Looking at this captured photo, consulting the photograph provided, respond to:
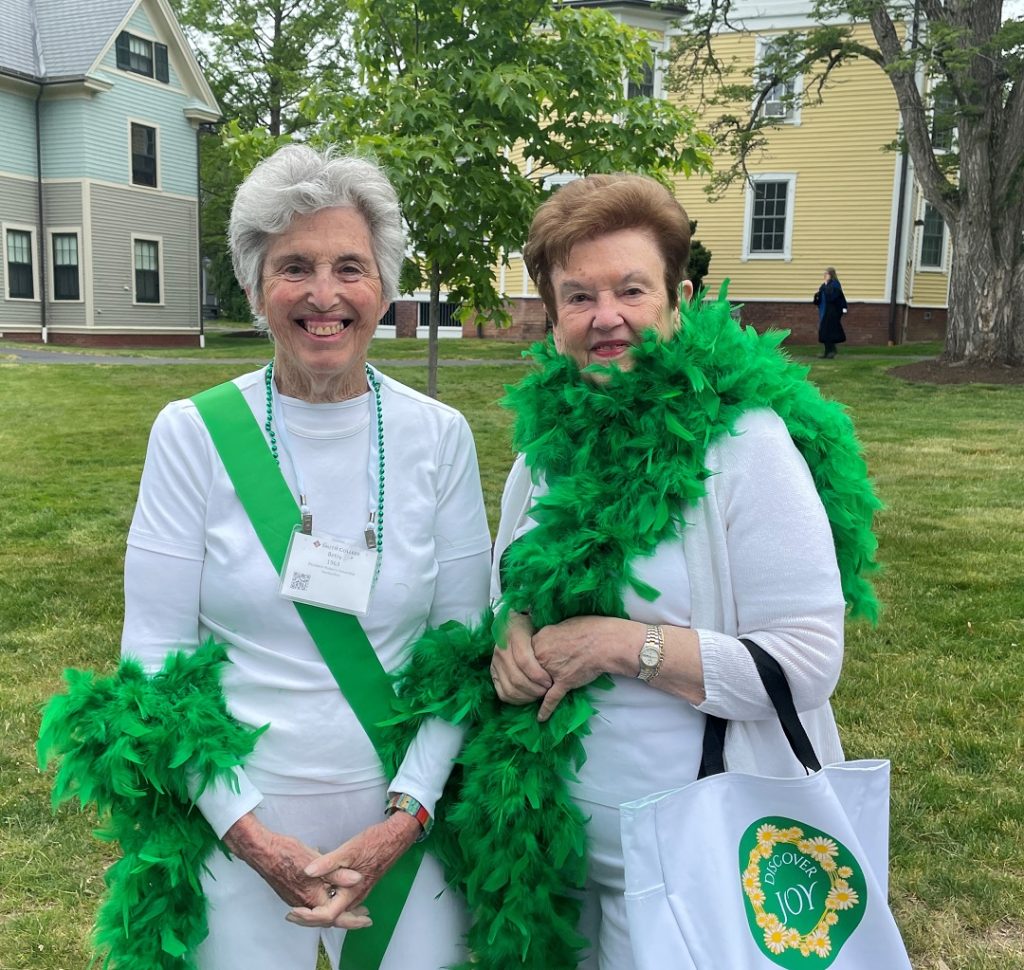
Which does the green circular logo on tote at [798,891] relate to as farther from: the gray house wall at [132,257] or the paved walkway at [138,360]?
the gray house wall at [132,257]

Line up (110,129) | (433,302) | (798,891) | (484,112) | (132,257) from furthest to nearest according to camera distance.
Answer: (132,257) < (110,129) < (433,302) < (484,112) < (798,891)

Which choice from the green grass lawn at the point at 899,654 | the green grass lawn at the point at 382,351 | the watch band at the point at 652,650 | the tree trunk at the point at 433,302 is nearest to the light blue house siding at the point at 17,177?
the green grass lawn at the point at 382,351

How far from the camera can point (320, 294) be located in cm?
193

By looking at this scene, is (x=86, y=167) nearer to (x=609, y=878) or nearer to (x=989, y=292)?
(x=989, y=292)

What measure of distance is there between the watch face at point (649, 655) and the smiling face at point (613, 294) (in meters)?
0.58

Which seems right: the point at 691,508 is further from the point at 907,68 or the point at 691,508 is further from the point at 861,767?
the point at 907,68

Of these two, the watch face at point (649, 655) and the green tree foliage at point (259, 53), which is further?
the green tree foliage at point (259, 53)

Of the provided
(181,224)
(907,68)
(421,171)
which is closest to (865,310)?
(907,68)

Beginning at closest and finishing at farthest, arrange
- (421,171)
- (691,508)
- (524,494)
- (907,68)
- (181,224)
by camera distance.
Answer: (691,508) → (524,494) → (421,171) → (907,68) → (181,224)

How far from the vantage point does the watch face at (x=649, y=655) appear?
176 centimetres

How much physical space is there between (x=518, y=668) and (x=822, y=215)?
Answer: 78.5ft

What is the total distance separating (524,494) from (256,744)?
0.75 m

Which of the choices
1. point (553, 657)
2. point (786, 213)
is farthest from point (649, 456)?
point (786, 213)

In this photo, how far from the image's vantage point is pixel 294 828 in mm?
1900
